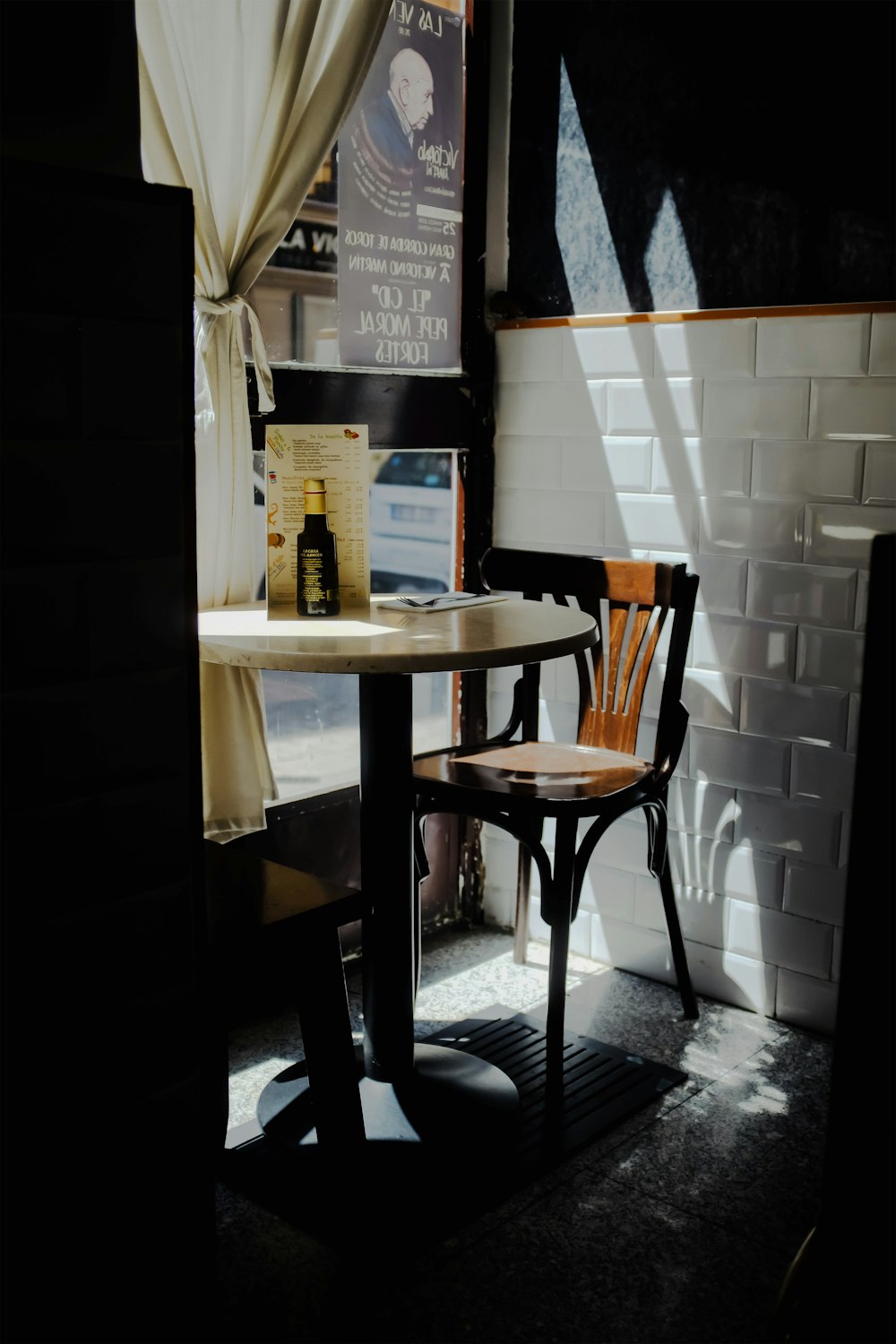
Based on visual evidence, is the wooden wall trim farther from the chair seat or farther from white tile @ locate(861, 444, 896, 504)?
the chair seat

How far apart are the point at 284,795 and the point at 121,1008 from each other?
151 centimetres

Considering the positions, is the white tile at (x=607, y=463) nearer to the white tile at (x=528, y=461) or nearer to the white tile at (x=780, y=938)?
the white tile at (x=528, y=461)

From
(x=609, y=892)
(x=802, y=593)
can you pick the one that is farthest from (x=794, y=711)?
(x=609, y=892)

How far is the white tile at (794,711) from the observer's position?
2668 millimetres

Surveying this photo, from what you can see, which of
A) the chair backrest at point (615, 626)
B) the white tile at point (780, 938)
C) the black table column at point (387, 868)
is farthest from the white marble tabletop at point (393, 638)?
the white tile at point (780, 938)

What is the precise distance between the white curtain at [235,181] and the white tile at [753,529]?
3.30ft

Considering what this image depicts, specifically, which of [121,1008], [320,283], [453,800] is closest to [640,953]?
[453,800]

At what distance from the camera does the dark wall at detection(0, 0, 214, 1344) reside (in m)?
1.21

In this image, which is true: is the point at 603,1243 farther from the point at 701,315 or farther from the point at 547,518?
the point at 701,315

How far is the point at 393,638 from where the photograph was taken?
78.7 inches

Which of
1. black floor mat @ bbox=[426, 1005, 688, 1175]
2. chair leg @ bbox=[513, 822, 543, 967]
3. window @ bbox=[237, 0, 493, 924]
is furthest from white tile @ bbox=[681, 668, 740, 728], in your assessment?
black floor mat @ bbox=[426, 1005, 688, 1175]

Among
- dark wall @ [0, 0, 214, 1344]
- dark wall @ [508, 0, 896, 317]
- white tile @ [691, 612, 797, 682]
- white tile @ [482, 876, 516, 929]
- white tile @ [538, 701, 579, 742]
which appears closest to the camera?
dark wall @ [0, 0, 214, 1344]

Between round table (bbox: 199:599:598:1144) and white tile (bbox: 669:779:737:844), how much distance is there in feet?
2.34

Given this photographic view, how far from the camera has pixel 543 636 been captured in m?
2.06
